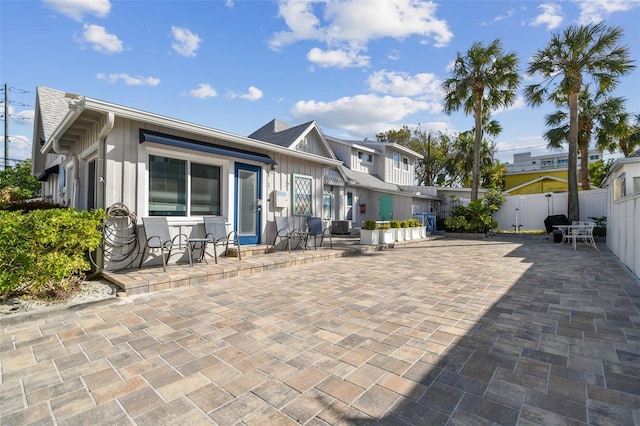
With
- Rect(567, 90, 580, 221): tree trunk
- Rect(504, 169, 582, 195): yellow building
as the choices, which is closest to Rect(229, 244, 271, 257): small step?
Rect(567, 90, 580, 221): tree trunk

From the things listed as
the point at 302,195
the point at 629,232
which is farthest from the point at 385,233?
the point at 629,232

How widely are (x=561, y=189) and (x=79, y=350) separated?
27.4 meters

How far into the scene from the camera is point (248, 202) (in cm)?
748

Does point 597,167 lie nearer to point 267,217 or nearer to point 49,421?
point 267,217

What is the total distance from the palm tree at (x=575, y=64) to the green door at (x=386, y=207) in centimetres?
775

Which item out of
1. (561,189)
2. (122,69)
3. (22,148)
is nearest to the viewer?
(122,69)

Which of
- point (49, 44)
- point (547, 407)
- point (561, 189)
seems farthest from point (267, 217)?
point (561, 189)

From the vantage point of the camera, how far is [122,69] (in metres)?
9.68

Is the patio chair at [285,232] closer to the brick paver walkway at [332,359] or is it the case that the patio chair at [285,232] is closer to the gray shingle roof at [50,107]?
the brick paver walkway at [332,359]

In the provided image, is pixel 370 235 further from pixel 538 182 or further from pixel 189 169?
pixel 538 182

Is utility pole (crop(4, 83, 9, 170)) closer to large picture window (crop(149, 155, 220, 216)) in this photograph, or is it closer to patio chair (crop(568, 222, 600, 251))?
large picture window (crop(149, 155, 220, 216))

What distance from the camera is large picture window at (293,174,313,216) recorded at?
8492 millimetres

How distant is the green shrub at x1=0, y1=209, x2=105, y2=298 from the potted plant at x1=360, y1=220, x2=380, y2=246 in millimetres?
7400

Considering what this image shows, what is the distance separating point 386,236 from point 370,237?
70cm
